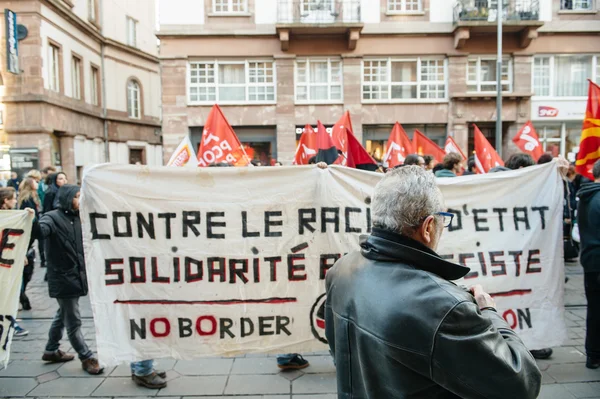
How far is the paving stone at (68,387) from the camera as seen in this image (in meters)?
4.17

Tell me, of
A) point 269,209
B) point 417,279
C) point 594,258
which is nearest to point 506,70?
point 594,258

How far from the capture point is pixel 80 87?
981 inches

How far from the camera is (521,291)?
437cm

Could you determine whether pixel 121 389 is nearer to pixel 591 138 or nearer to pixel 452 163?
pixel 452 163

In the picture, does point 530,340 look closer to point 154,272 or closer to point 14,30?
point 154,272

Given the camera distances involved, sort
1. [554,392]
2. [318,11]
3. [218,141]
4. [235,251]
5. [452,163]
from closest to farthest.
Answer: [554,392] → [235,251] → [452,163] → [218,141] → [318,11]

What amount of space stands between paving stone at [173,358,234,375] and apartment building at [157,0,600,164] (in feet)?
51.9

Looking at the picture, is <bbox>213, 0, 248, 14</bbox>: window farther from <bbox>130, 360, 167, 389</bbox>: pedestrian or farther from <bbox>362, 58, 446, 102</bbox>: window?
<bbox>130, 360, 167, 389</bbox>: pedestrian

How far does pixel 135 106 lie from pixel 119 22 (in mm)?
5143

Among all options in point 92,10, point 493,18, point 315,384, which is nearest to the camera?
point 315,384

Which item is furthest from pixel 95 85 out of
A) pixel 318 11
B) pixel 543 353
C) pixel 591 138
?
pixel 543 353

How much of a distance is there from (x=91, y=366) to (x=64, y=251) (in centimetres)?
114

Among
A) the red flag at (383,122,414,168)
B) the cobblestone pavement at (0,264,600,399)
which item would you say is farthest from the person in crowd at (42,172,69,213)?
the red flag at (383,122,414,168)

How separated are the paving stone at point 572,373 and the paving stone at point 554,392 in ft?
0.48
